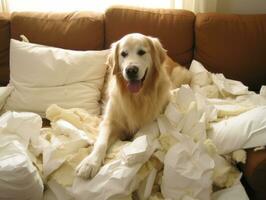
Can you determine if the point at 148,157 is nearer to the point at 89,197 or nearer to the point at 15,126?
the point at 89,197

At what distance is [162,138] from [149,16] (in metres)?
0.95

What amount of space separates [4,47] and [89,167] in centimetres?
125

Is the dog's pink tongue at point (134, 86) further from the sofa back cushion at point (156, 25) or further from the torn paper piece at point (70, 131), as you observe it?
the sofa back cushion at point (156, 25)

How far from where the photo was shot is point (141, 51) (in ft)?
5.70

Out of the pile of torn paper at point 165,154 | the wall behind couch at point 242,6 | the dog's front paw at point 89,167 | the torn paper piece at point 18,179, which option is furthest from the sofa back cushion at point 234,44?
the torn paper piece at point 18,179

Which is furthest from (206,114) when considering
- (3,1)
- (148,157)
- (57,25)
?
(3,1)

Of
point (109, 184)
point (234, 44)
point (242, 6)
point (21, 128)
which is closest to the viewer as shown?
point (109, 184)

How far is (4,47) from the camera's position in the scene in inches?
88.5

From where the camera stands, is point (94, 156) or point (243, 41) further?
point (243, 41)

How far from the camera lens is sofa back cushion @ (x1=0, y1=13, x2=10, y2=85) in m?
2.24

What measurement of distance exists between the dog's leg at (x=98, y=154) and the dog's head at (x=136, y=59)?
25cm

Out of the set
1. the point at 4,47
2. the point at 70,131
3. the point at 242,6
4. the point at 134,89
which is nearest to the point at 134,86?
the point at 134,89

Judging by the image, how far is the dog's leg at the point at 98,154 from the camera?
4.66 feet

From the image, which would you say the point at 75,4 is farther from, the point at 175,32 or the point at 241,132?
the point at 241,132
